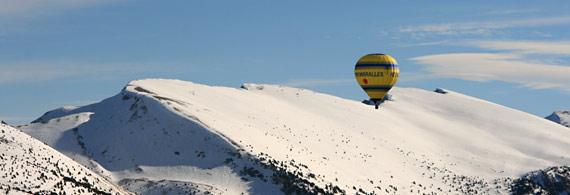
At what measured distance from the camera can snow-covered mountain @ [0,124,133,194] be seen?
254 ft

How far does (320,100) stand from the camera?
13875 cm

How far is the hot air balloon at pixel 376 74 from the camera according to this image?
9550 cm

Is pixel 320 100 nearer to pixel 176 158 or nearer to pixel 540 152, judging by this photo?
pixel 540 152

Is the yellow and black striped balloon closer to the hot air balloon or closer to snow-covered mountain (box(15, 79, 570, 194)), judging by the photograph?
the hot air balloon

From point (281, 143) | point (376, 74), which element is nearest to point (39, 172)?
point (281, 143)

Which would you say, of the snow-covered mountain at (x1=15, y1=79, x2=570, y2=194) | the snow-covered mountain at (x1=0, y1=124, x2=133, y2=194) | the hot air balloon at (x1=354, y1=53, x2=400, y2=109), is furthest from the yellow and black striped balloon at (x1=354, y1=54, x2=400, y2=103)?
the snow-covered mountain at (x1=0, y1=124, x2=133, y2=194)

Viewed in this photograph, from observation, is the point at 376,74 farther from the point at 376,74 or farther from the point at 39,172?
the point at 39,172

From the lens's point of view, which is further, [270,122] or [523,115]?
[523,115]

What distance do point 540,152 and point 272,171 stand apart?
59.2 meters

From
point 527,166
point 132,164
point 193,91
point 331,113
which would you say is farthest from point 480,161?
point 132,164

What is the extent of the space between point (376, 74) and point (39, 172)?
3765cm

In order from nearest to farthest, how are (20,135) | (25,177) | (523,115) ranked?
(25,177) → (20,135) → (523,115)

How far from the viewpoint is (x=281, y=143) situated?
10625cm

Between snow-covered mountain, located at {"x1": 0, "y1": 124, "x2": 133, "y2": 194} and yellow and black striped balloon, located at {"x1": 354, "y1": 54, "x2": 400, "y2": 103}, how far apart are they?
1147 inches
